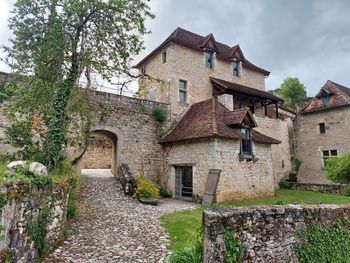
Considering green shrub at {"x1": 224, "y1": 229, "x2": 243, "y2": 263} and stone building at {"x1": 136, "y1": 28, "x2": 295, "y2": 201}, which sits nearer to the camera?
green shrub at {"x1": 224, "y1": 229, "x2": 243, "y2": 263}

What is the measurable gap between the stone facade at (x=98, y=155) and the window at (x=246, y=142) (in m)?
11.8

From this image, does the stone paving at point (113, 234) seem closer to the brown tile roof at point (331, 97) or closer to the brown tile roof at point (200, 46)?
the brown tile roof at point (200, 46)

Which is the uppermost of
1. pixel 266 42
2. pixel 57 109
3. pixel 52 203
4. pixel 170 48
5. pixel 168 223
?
pixel 170 48

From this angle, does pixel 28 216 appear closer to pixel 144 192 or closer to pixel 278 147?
pixel 144 192

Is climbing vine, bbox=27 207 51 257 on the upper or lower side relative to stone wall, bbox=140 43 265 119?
lower

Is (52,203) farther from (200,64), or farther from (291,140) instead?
(291,140)

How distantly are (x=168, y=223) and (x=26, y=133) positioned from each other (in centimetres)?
575

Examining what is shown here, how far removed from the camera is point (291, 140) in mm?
24906

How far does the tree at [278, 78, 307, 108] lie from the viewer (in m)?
32.4

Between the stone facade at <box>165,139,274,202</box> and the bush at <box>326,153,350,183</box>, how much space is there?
414cm

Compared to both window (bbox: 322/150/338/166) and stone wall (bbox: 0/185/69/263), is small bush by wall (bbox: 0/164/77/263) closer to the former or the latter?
stone wall (bbox: 0/185/69/263)

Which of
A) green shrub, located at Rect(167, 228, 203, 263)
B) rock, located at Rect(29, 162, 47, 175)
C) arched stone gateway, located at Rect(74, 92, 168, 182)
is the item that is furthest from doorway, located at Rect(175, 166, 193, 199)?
rock, located at Rect(29, 162, 47, 175)

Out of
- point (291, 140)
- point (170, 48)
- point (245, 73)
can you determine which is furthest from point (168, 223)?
point (291, 140)

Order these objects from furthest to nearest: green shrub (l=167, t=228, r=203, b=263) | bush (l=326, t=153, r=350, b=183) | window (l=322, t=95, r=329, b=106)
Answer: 1. window (l=322, t=95, r=329, b=106)
2. bush (l=326, t=153, r=350, b=183)
3. green shrub (l=167, t=228, r=203, b=263)
